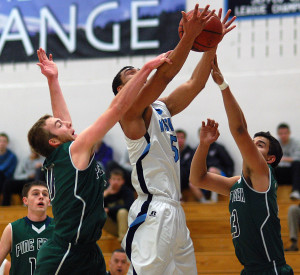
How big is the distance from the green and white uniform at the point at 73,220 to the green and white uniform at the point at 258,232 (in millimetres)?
1084

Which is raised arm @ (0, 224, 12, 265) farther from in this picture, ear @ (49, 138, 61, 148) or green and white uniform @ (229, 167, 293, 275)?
green and white uniform @ (229, 167, 293, 275)

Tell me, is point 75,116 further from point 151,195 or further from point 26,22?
point 151,195

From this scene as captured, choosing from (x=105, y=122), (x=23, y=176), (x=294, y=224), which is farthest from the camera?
(x=23, y=176)

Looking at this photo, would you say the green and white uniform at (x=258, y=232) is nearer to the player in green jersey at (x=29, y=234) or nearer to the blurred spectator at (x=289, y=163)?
the player in green jersey at (x=29, y=234)

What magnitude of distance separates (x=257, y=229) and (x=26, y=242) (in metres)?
2.14

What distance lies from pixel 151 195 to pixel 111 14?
316 inches

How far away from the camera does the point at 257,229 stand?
4523 millimetres

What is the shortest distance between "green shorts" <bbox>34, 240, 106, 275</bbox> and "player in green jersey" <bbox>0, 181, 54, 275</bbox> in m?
1.25

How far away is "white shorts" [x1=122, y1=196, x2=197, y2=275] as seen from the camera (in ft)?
13.9

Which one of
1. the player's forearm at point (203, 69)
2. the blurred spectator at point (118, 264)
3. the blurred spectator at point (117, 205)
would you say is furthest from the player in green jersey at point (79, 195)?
the blurred spectator at point (117, 205)

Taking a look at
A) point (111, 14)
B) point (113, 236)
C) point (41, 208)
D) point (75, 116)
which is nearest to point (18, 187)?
point (75, 116)

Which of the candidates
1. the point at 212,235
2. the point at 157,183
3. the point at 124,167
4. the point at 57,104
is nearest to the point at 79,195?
the point at 157,183

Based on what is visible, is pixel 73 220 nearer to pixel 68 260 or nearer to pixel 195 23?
pixel 68 260

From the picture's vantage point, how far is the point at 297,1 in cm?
1086
